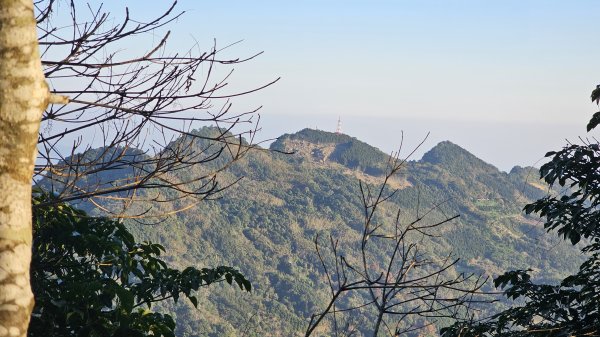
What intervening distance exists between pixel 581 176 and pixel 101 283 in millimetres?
4022

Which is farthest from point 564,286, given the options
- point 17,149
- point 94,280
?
point 17,149

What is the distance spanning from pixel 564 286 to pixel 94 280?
3.55 meters

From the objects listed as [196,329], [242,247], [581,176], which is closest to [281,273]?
[242,247]

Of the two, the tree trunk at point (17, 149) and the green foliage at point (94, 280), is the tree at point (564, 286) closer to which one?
the green foliage at point (94, 280)

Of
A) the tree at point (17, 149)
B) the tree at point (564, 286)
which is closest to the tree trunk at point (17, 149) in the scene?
the tree at point (17, 149)

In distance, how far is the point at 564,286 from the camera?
20.0 feet

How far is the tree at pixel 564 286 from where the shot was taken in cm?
563

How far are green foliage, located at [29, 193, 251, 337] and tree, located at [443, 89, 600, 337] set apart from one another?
207cm

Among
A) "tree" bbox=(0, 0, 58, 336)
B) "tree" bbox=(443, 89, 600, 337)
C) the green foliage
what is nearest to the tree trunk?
"tree" bbox=(0, 0, 58, 336)

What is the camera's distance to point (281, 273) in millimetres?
170625

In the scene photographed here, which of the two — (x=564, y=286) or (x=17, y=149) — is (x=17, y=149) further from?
(x=564, y=286)

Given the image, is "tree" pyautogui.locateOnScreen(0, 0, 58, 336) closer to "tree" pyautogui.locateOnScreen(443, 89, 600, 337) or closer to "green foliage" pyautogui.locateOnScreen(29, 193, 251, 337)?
"green foliage" pyautogui.locateOnScreen(29, 193, 251, 337)

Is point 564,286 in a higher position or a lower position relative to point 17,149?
lower

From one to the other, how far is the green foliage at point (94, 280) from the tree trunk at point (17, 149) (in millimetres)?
1939
